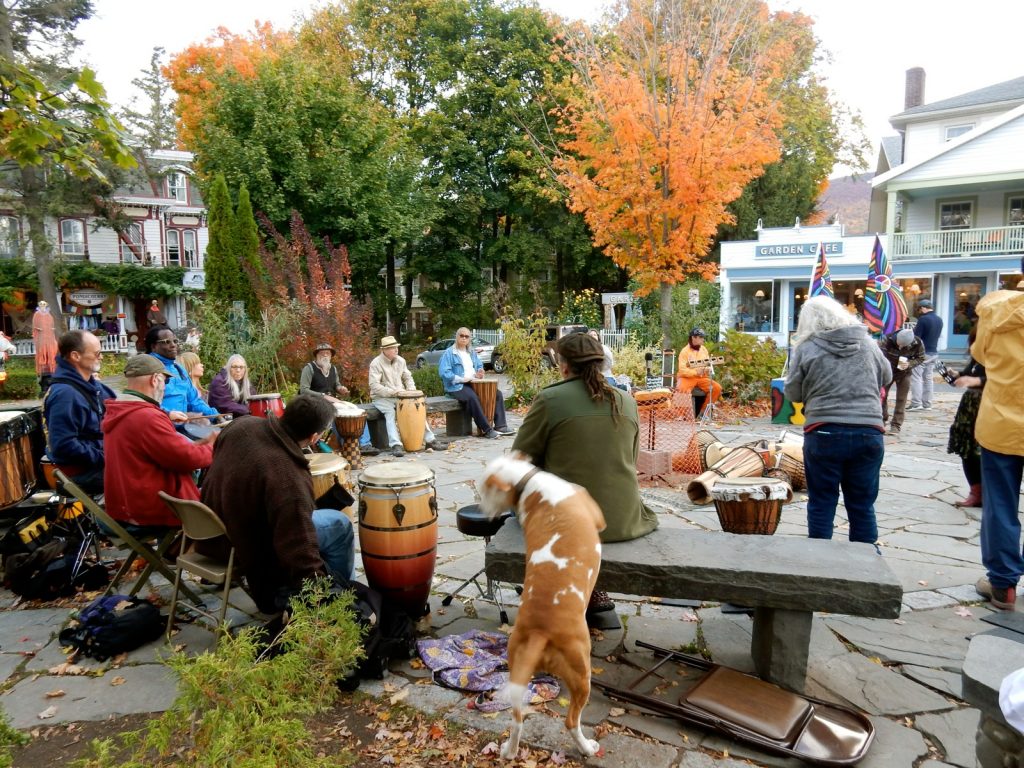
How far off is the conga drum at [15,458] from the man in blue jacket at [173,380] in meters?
1.07

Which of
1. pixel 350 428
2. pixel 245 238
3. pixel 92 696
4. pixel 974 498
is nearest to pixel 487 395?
pixel 350 428

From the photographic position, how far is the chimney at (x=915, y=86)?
3180 centimetres

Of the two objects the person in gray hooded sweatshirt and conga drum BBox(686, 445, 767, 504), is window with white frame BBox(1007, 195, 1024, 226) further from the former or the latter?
the person in gray hooded sweatshirt

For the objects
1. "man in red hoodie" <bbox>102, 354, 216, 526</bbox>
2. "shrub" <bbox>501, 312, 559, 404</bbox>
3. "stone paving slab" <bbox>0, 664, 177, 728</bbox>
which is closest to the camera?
"stone paving slab" <bbox>0, 664, 177, 728</bbox>

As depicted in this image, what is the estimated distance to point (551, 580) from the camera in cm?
267

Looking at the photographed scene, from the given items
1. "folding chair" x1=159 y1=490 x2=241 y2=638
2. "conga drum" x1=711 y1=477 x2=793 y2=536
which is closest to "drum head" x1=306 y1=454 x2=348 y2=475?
"folding chair" x1=159 y1=490 x2=241 y2=638

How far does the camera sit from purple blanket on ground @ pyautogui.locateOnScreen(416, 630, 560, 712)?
3.27 metres

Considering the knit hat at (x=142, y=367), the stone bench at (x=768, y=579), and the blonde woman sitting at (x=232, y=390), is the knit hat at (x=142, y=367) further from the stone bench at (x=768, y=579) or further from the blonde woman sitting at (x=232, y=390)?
the blonde woman sitting at (x=232, y=390)

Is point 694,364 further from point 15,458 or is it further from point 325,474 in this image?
point 15,458

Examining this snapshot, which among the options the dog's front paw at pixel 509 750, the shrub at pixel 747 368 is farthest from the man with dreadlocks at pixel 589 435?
the shrub at pixel 747 368

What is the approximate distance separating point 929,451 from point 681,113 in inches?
328

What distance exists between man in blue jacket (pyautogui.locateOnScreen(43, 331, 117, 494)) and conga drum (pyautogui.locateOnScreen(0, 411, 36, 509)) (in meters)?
0.73

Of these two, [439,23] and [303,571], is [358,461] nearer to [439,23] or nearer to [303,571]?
[303,571]

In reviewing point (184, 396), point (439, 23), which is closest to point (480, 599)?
point (184, 396)
